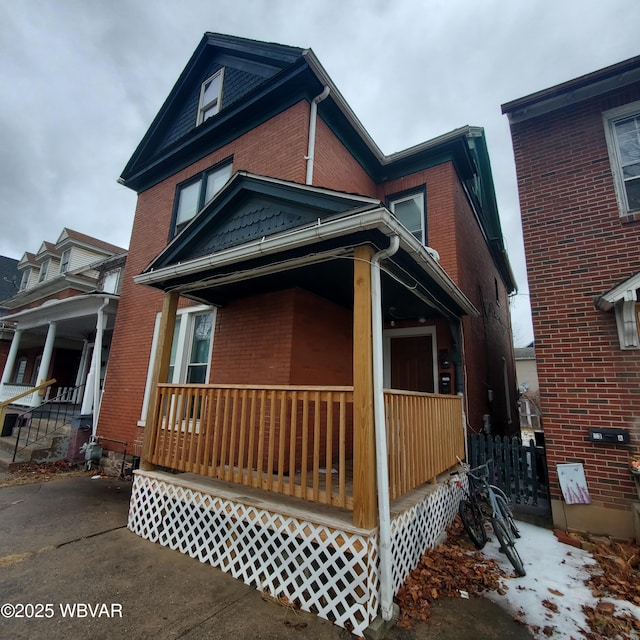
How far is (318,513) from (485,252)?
9.64m

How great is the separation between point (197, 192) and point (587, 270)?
27.0ft

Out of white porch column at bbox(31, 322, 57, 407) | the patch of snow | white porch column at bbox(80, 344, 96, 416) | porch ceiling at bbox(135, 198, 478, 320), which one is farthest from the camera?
white porch column at bbox(31, 322, 57, 407)

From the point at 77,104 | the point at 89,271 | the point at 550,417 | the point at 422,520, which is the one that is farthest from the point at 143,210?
the point at 550,417

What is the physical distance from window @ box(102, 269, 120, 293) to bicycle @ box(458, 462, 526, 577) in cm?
1257

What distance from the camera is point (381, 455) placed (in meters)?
3.02

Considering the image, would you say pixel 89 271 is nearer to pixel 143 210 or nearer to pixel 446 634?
pixel 143 210

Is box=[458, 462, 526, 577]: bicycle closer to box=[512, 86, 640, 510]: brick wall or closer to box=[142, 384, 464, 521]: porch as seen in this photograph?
box=[142, 384, 464, 521]: porch

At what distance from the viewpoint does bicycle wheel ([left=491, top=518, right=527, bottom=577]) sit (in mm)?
3516

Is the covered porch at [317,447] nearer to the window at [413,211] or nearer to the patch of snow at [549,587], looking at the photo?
the patch of snow at [549,587]

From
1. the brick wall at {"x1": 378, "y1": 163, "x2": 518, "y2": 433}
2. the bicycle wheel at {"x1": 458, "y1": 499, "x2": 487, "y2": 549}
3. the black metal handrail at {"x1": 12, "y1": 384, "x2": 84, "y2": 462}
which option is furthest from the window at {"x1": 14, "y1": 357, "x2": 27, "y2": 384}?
the bicycle wheel at {"x1": 458, "y1": 499, "x2": 487, "y2": 549}

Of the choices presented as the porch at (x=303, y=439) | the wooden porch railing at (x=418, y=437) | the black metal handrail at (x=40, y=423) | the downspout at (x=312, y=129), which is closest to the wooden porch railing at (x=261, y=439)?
the porch at (x=303, y=439)

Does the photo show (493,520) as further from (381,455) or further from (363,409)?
(363,409)

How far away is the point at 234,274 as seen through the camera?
14.7ft

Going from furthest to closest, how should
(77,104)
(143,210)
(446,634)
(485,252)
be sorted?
1. (77,104)
2. (485,252)
3. (143,210)
4. (446,634)
